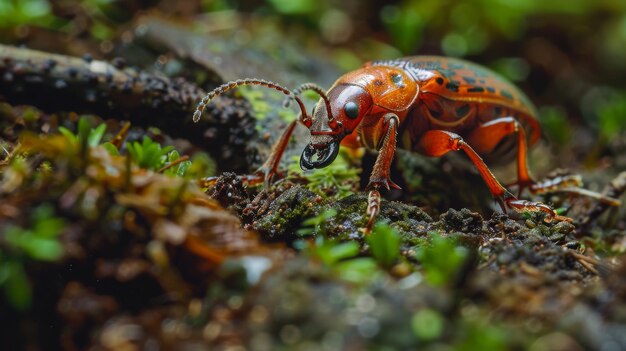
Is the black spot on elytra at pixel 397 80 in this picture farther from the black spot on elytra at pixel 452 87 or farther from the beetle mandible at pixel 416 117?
the black spot on elytra at pixel 452 87

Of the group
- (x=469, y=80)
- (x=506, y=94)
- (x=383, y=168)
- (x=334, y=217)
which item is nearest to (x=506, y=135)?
(x=506, y=94)

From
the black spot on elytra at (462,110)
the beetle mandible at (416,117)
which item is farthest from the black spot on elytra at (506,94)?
the black spot on elytra at (462,110)

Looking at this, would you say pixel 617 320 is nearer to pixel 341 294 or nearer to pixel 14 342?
pixel 341 294

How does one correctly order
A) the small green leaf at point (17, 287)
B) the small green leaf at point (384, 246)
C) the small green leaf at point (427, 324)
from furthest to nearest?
the small green leaf at point (384, 246)
the small green leaf at point (17, 287)
the small green leaf at point (427, 324)

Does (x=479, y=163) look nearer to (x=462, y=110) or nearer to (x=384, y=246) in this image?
(x=462, y=110)

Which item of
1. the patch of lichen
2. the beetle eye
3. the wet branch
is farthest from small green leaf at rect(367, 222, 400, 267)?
the wet branch

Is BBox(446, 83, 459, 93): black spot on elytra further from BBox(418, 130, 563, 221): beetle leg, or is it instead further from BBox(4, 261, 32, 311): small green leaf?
BBox(4, 261, 32, 311): small green leaf

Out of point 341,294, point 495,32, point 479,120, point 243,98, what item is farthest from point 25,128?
point 495,32

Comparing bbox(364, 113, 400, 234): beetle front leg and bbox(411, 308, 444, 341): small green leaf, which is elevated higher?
bbox(411, 308, 444, 341): small green leaf

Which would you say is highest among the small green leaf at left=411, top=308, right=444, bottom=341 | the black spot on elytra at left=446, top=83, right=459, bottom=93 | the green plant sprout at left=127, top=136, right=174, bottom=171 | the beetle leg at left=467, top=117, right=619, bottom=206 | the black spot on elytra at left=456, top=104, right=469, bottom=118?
the black spot on elytra at left=446, top=83, right=459, bottom=93
